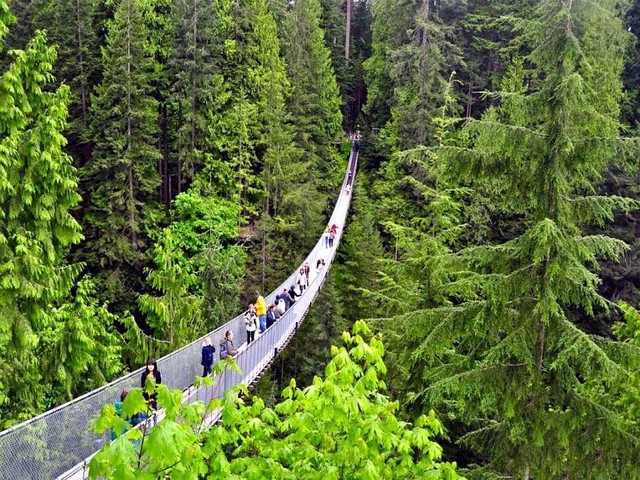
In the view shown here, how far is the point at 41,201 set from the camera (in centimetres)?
750

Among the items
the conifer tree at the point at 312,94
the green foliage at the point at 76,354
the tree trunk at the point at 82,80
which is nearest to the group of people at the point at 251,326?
the green foliage at the point at 76,354

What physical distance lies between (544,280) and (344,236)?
1907 centimetres

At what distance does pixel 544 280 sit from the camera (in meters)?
5.50

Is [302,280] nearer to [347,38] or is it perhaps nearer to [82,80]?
[82,80]

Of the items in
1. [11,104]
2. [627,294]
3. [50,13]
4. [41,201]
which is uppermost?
[50,13]

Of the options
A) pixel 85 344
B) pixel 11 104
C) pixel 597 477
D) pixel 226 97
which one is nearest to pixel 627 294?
pixel 226 97

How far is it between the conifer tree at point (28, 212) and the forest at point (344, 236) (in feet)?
0.12

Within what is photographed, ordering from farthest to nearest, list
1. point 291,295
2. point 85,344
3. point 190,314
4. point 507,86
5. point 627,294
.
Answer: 1. point 507,86
2. point 627,294
3. point 291,295
4. point 190,314
5. point 85,344

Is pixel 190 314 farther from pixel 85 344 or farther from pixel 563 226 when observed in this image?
pixel 563 226

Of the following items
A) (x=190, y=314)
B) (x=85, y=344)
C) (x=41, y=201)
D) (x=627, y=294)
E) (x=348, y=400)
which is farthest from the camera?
(x=627, y=294)

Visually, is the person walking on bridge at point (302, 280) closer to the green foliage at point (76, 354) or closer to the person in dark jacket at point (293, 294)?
the person in dark jacket at point (293, 294)

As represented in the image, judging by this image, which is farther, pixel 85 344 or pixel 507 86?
pixel 507 86

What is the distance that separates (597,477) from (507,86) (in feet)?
76.7

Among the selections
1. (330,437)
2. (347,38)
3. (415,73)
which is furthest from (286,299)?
(347,38)
